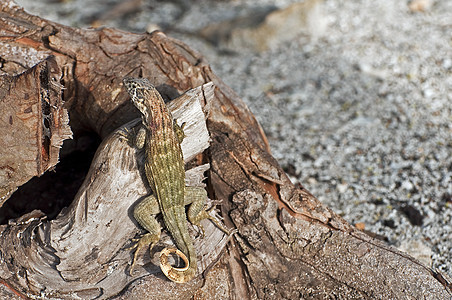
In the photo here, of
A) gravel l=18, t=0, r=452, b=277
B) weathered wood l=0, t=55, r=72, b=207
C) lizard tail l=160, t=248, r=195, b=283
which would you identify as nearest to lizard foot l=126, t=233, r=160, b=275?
lizard tail l=160, t=248, r=195, b=283

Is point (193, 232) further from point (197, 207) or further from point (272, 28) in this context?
point (272, 28)

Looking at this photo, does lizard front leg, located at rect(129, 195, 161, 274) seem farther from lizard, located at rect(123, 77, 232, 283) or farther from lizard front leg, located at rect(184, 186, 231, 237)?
lizard front leg, located at rect(184, 186, 231, 237)

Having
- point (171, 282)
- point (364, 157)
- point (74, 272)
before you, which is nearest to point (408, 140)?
point (364, 157)

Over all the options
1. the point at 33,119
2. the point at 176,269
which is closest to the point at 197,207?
the point at 176,269

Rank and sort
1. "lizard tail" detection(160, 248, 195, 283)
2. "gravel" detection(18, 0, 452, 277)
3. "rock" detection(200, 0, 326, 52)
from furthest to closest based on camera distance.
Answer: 1. "rock" detection(200, 0, 326, 52)
2. "gravel" detection(18, 0, 452, 277)
3. "lizard tail" detection(160, 248, 195, 283)

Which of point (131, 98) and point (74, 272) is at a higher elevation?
point (131, 98)

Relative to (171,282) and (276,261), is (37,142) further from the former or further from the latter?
(276,261)

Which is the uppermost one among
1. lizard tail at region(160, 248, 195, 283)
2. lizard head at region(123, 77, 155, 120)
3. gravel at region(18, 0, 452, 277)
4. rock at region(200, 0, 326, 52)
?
lizard head at region(123, 77, 155, 120)
